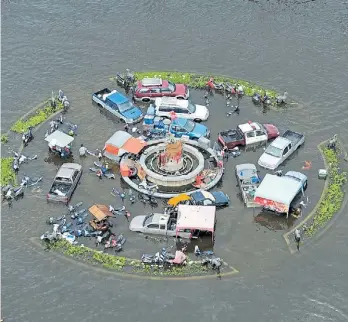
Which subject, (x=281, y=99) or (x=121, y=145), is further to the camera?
(x=281, y=99)

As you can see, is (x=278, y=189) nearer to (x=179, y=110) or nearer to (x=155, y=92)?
(x=179, y=110)

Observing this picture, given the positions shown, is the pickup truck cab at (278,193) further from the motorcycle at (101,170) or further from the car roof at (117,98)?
the car roof at (117,98)

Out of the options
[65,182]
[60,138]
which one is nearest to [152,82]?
[60,138]

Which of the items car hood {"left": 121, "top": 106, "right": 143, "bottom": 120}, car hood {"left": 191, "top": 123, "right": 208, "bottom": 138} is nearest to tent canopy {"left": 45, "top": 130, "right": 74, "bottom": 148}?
car hood {"left": 121, "top": 106, "right": 143, "bottom": 120}

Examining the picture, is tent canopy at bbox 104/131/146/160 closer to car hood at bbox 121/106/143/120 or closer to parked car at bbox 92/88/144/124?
car hood at bbox 121/106/143/120

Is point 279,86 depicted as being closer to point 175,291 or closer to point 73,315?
point 175,291
